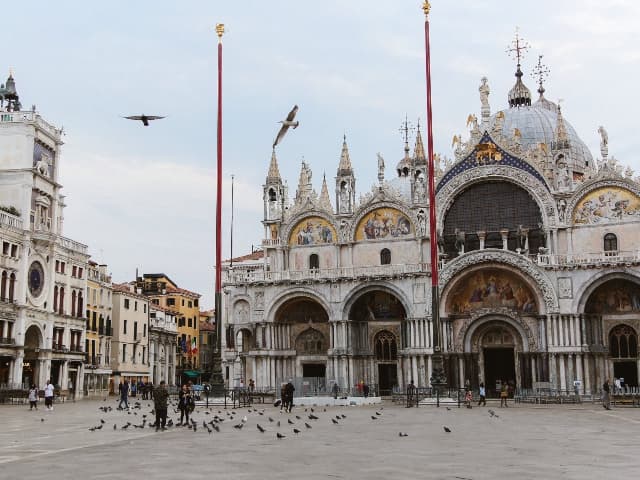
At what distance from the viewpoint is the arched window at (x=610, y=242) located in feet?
161

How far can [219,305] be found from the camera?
3828 cm

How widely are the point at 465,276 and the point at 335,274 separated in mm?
8455

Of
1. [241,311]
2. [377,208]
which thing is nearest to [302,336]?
[241,311]

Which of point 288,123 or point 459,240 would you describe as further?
point 459,240

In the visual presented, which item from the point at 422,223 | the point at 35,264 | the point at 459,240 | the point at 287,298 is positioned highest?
the point at 422,223

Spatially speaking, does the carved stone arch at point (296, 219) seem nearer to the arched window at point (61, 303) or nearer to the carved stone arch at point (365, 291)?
the carved stone arch at point (365, 291)

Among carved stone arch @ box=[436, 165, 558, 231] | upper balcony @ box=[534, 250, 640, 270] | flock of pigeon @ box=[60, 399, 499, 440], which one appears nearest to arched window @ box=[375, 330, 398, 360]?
carved stone arch @ box=[436, 165, 558, 231]

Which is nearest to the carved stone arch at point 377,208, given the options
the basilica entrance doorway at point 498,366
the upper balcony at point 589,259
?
the upper balcony at point 589,259

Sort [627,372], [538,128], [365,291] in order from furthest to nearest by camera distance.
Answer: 1. [538,128]
2. [365,291]
3. [627,372]

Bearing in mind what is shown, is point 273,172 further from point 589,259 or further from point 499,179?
point 589,259

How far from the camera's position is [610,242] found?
161 ft

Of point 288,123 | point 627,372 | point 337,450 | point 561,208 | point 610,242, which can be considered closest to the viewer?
point 337,450

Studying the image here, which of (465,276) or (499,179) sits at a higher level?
(499,179)

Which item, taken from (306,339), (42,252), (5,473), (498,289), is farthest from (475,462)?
(42,252)
